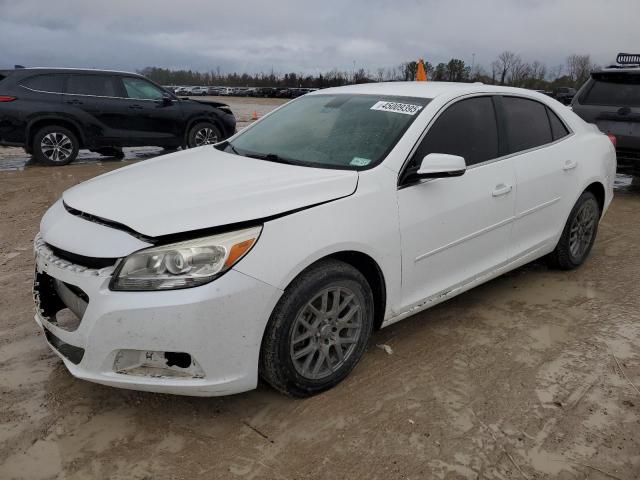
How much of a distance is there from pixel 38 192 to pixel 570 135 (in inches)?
263

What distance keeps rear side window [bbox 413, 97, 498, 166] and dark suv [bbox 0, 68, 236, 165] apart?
26.0 feet

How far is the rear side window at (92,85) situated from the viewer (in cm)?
987

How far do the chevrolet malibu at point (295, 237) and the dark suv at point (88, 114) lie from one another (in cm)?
675

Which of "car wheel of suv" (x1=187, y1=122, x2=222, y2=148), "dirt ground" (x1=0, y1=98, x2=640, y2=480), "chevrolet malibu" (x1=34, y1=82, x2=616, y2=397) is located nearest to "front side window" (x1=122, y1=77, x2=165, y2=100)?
"car wheel of suv" (x1=187, y1=122, x2=222, y2=148)

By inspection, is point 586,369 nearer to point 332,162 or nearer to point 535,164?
point 535,164

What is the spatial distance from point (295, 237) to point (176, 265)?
569mm

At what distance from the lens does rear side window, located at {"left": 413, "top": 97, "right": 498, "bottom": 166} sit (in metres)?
3.49

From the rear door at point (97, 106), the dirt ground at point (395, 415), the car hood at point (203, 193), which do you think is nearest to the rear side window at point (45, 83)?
the rear door at point (97, 106)

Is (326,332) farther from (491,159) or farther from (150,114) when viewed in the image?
(150,114)

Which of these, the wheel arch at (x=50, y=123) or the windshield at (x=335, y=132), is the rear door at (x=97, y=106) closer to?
the wheel arch at (x=50, y=123)

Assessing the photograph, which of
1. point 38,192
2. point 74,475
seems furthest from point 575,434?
point 38,192

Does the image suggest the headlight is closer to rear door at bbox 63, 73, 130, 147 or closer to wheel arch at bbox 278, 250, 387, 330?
wheel arch at bbox 278, 250, 387, 330

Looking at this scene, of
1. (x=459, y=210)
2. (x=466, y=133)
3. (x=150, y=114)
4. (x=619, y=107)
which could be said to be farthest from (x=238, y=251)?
(x=150, y=114)

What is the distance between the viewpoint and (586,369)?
330 cm
